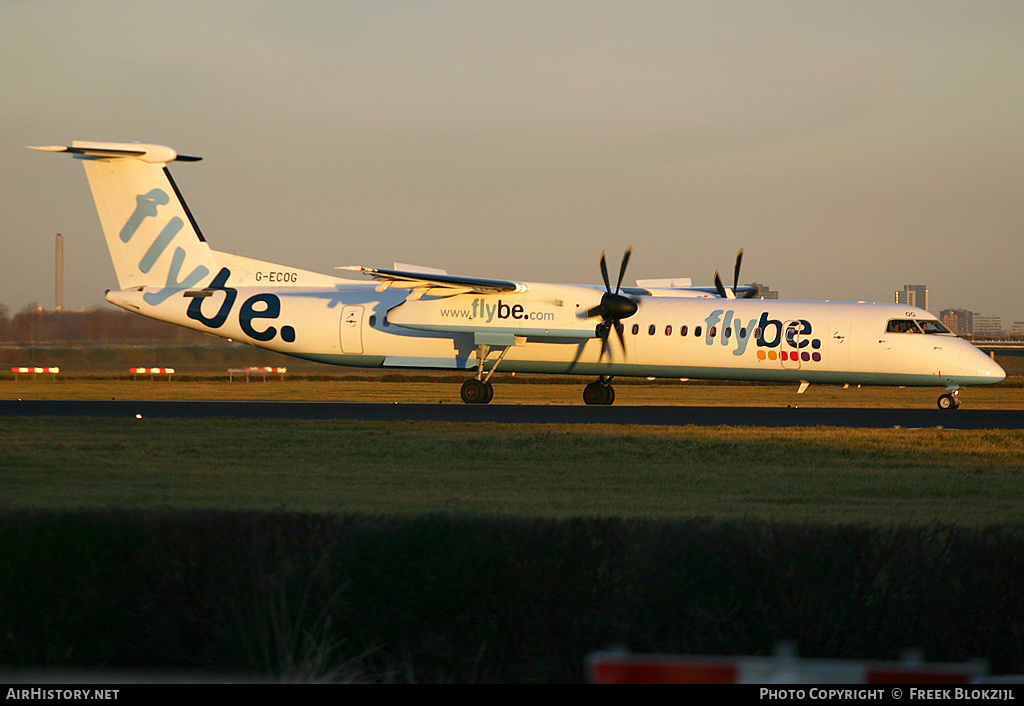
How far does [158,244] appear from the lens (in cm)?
3319

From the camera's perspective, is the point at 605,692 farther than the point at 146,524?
No

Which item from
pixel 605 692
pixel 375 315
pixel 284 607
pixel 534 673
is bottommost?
pixel 534 673

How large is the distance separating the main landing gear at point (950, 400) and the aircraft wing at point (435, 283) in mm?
12833

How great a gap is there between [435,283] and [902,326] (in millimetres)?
13717

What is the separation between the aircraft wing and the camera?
2973cm

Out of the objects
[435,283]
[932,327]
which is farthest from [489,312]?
[932,327]

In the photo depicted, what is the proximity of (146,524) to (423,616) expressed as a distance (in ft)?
6.64

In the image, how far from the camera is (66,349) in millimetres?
51781

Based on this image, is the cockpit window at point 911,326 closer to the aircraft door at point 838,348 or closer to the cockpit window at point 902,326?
the cockpit window at point 902,326

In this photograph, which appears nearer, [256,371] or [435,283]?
[435,283]

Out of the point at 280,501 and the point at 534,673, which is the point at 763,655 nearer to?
the point at 534,673

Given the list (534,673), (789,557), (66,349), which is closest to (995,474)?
(789,557)

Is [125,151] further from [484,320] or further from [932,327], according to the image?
[932,327]

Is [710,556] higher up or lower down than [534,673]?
higher up
